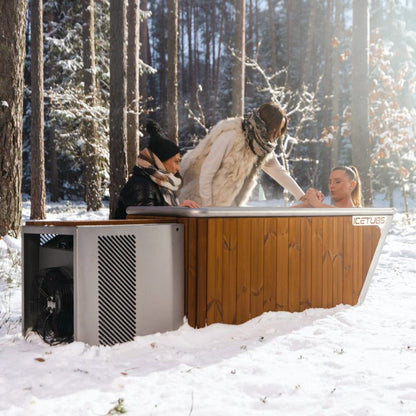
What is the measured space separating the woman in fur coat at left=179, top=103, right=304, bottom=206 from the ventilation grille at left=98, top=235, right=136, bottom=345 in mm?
1598

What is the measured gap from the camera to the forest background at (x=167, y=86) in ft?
32.0

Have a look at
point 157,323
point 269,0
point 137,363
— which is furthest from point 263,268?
point 269,0

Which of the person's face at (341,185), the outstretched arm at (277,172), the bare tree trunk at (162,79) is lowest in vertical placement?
the person's face at (341,185)

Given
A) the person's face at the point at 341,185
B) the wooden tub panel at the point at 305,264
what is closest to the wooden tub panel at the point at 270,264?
the wooden tub panel at the point at 305,264

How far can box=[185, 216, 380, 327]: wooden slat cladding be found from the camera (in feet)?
10.6

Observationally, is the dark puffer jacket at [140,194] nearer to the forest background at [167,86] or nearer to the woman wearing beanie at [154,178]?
the woman wearing beanie at [154,178]

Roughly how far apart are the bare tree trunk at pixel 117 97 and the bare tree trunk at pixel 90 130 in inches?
177

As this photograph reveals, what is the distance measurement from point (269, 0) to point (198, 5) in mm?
7012

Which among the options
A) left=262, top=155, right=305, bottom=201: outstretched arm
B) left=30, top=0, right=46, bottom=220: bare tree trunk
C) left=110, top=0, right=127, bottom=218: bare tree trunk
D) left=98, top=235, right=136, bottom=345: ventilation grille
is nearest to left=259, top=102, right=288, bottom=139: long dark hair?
left=262, top=155, right=305, bottom=201: outstretched arm

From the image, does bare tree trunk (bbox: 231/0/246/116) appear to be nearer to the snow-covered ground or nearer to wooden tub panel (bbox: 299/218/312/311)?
wooden tub panel (bbox: 299/218/312/311)

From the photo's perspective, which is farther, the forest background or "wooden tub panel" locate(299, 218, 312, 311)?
the forest background

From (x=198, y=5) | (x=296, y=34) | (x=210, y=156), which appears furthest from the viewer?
(x=198, y=5)

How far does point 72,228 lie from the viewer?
8.86ft

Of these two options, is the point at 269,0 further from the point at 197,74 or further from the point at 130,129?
the point at 130,129
